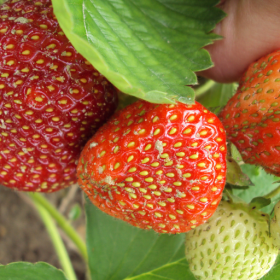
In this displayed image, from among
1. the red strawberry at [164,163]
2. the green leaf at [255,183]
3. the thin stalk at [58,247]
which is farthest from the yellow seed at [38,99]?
the thin stalk at [58,247]

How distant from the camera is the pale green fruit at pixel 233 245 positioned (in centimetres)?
77

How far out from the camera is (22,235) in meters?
1.78

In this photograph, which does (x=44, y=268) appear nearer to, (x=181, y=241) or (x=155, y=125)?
(x=181, y=241)

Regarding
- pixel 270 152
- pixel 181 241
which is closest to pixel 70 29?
pixel 270 152

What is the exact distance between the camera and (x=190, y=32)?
829mm

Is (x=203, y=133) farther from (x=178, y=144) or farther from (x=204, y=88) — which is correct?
(x=204, y=88)

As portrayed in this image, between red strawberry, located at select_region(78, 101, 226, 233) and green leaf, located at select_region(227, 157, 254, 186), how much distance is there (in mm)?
66

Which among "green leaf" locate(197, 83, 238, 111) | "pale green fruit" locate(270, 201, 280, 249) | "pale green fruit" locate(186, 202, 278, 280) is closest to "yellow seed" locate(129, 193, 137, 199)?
"pale green fruit" locate(186, 202, 278, 280)

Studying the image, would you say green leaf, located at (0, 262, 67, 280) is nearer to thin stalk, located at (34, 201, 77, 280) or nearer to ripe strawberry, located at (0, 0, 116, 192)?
ripe strawberry, located at (0, 0, 116, 192)

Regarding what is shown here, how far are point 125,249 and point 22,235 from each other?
2.87 feet

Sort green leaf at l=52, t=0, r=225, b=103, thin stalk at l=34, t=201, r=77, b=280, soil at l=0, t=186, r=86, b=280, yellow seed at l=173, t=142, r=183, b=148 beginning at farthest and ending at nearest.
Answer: soil at l=0, t=186, r=86, b=280, thin stalk at l=34, t=201, r=77, b=280, yellow seed at l=173, t=142, r=183, b=148, green leaf at l=52, t=0, r=225, b=103

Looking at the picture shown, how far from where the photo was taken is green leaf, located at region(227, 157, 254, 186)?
77 centimetres

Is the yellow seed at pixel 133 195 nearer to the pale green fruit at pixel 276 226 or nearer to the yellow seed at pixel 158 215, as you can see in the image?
the yellow seed at pixel 158 215

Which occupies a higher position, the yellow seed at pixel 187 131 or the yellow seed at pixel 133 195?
the yellow seed at pixel 187 131
